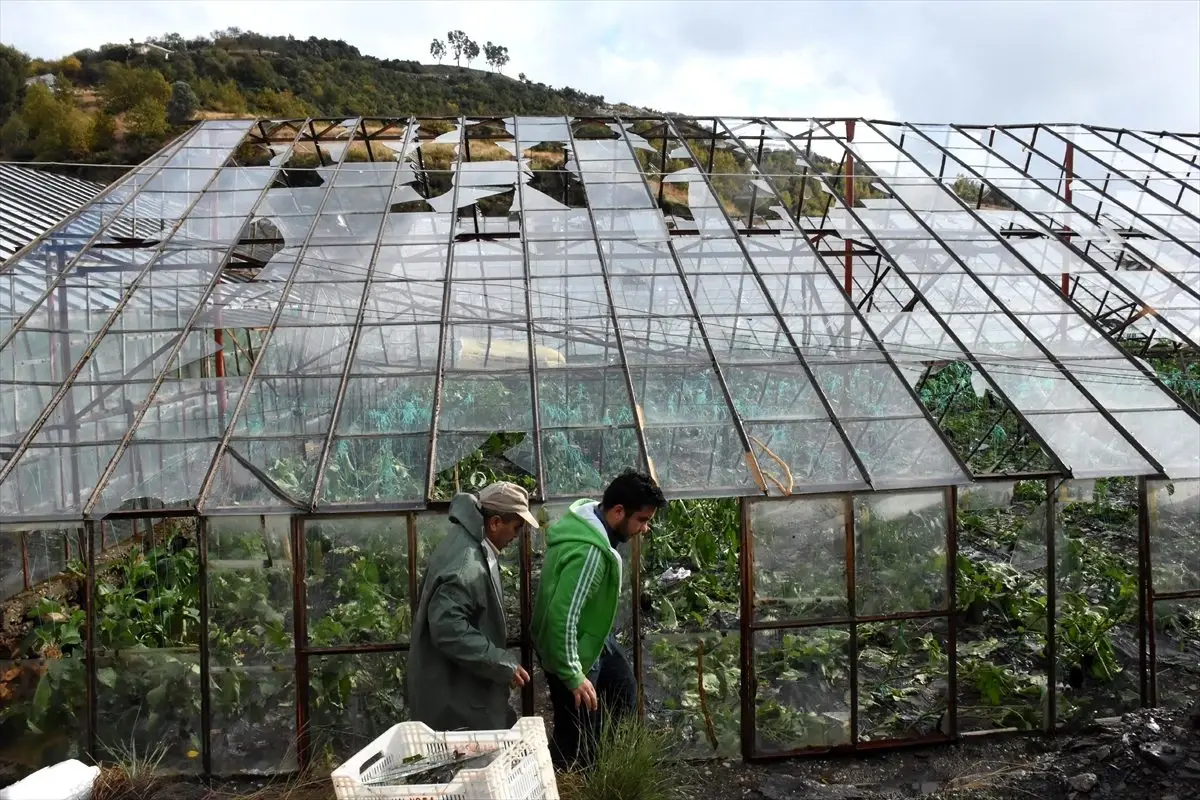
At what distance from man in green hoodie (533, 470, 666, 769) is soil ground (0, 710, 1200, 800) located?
1473 mm

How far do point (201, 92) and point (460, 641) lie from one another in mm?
50521

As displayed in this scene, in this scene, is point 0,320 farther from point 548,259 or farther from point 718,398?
point 718,398

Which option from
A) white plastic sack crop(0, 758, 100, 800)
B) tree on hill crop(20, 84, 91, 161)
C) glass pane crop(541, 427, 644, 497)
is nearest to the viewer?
white plastic sack crop(0, 758, 100, 800)

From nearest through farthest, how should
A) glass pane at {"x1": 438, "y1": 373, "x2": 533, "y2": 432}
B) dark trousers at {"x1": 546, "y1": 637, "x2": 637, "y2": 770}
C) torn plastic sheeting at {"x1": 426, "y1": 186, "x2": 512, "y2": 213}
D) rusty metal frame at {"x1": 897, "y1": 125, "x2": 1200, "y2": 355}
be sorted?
dark trousers at {"x1": 546, "y1": 637, "x2": 637, "y2": 770}
glass pane at {"x1": 438, "y1": 373, "x2": 533, "y2": 432}
rusty metal frame at {"x1": 897, "y1": 125, "x2": 1200, "y2": 355}
torn plastic sheeting at {"x1": 426, "y1": 186, "x2": 512, "y2": 213}

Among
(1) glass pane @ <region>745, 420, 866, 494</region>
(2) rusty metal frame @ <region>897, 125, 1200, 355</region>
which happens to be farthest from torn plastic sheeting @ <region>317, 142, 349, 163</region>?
(1) glass pane @ <region>745, 420, 866, 494</region>

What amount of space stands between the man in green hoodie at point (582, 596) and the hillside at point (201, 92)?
41.8 m

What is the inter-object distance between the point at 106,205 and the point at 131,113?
3803cm

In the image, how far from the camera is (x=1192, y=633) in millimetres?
7438

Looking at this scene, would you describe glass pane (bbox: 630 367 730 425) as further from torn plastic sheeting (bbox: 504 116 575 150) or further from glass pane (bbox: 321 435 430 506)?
torn plastic sheeting (bbox: 504 116 575 150)

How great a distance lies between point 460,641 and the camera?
4672 mm

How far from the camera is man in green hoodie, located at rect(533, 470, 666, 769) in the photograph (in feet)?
16.0

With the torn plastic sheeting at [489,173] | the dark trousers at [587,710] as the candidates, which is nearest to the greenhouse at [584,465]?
the torn plastic sheeting at [489,173]

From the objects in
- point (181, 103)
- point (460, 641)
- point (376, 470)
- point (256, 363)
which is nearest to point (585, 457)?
point (376, 470)

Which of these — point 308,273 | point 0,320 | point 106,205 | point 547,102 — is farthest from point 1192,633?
point 547,102
